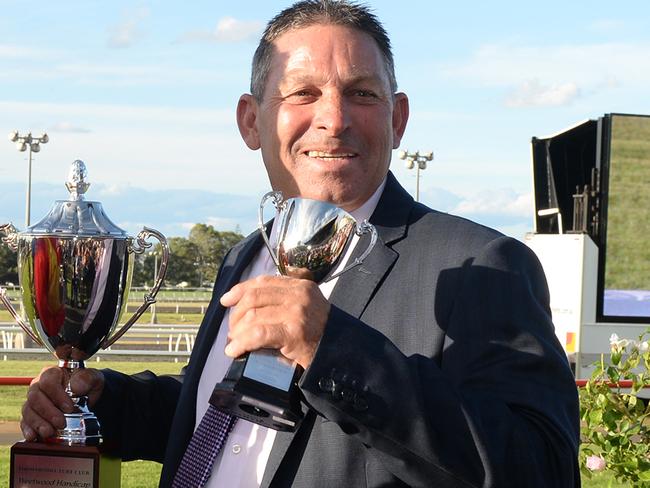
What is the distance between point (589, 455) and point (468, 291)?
354 cm

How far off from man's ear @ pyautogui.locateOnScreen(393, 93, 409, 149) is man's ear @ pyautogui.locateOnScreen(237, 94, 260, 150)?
0.36 metres

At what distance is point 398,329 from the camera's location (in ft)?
8.13

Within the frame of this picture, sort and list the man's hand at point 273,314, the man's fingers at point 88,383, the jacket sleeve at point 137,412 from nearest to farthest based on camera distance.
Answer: the man's hand at point 273,314 → the man's fingers at point 88,383 → the jacket sleeve at point 137,412

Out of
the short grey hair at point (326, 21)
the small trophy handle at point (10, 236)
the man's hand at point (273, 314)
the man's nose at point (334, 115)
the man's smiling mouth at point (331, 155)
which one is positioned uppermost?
the short grey hair at point (326, 21)

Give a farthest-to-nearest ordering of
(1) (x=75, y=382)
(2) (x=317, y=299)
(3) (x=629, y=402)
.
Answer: (3) (x=629, y=402) → (1) (x=75, y=382) → (2) (x=317, y=299)

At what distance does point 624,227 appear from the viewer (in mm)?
16109

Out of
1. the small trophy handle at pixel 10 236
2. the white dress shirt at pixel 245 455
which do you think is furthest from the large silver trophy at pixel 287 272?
the small trophy handle at pixel 10 236

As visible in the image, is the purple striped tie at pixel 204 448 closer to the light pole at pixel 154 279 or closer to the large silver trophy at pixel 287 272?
the large silver trophy at pixel 287 272

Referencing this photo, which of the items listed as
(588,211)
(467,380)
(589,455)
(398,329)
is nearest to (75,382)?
(398,329)

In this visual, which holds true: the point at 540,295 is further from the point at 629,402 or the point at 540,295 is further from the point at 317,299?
the point at 629,402

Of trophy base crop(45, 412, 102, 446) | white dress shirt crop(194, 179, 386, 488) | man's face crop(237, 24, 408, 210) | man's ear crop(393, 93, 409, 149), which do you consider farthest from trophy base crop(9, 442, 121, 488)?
man's ear crop(393, 93, 409, 149)

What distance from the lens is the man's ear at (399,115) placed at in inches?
114

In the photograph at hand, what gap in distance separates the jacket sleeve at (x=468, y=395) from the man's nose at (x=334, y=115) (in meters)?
0.50

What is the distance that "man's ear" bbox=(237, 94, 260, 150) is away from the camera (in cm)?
300
